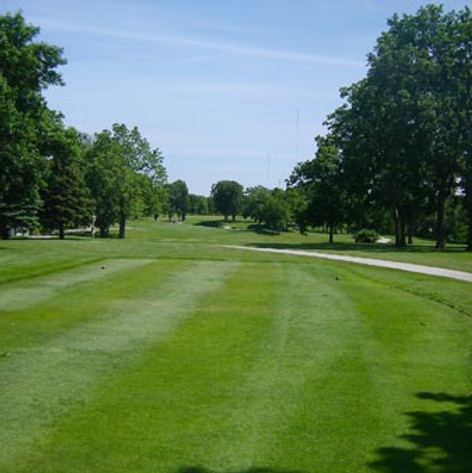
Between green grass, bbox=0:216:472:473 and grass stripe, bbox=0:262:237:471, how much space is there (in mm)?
25

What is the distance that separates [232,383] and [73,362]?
2266 millimetres

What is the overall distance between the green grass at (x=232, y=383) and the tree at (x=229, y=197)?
142 metres

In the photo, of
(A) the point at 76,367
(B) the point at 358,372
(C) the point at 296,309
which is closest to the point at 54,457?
(A) the point at 76,367

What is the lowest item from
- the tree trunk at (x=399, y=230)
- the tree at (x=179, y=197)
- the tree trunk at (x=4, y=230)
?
the tree trunk at (x=4, y=230)

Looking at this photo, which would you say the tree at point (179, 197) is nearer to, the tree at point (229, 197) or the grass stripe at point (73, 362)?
the tree at point (229, 197)

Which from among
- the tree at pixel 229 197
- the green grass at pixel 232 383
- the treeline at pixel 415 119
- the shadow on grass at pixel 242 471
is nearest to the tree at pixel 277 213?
the treeline at pixel 415 119

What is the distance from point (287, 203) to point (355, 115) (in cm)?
4200

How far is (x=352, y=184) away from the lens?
5319 cm

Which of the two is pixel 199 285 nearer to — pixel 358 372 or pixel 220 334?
pixel 220 334

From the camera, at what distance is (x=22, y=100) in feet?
114

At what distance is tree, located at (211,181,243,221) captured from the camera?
157375 millimetres

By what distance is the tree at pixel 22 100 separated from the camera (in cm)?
3278

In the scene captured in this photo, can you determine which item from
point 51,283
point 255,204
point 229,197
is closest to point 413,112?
point 51,283

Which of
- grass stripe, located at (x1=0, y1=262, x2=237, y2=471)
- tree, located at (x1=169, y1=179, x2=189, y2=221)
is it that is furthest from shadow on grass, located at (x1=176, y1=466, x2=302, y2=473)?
tree, located at (x1=169, y1=179, x2=189, y2=221)
